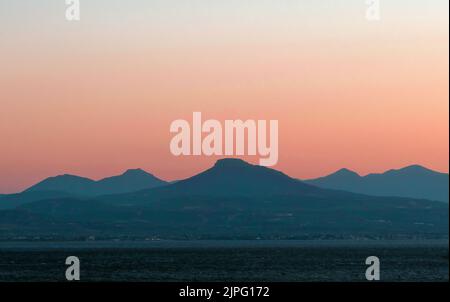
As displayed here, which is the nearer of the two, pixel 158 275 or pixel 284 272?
pixel 158 275
